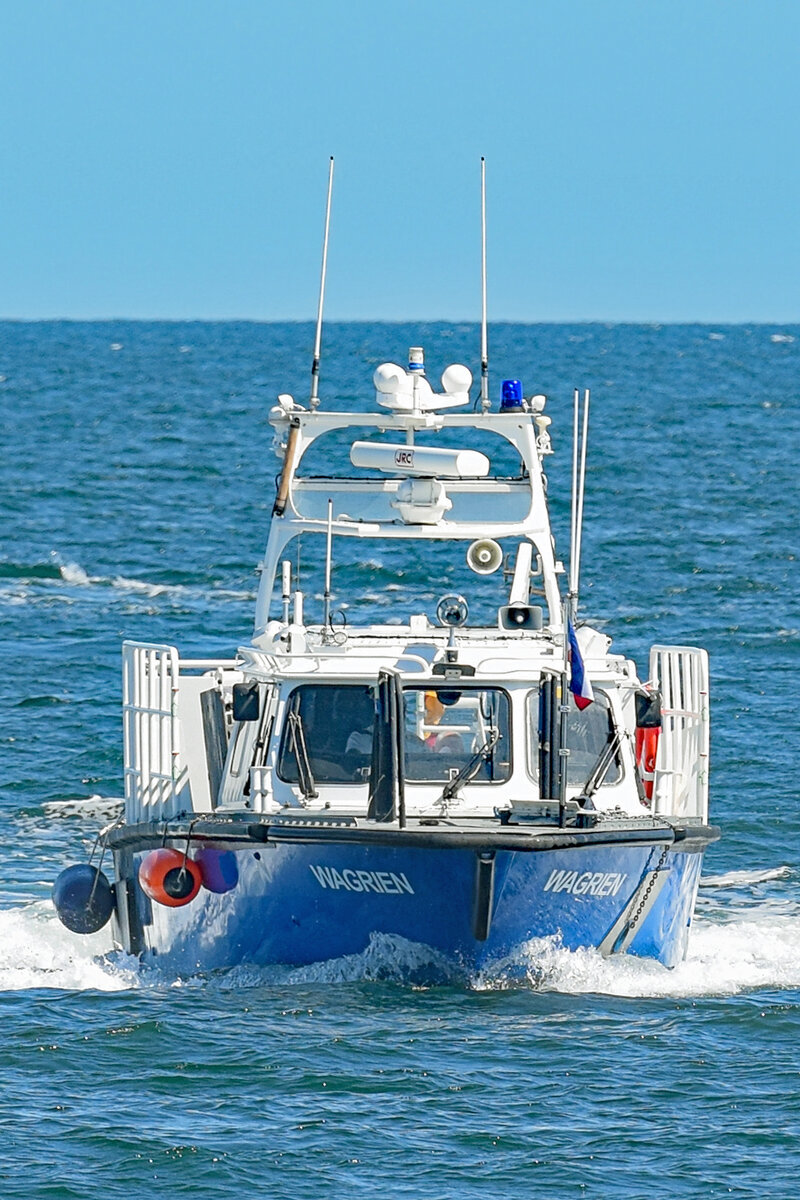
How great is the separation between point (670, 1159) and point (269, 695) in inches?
196

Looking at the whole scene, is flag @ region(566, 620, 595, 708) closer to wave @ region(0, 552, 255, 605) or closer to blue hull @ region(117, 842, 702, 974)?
blue hull @ region(117, 842, 702, 974)

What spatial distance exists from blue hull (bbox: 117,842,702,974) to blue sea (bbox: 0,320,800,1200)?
226mm

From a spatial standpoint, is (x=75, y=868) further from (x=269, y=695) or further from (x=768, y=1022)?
(x=768, y=1022)

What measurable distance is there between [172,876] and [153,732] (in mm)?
1331

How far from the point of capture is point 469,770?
16484 millimetres

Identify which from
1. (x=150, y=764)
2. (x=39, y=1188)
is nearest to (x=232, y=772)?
(x=150, y=764)

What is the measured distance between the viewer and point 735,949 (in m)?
18.6

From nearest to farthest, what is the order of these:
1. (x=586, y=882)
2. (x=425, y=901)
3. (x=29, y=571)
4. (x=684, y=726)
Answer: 1. (x=425, y=901)
2. (x=586, y=882)
3. (x=684, y=726)
4. (x=29, y=571)

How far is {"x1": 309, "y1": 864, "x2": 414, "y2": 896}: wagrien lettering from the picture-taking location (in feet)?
51.2

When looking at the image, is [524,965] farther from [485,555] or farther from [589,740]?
[485,555]

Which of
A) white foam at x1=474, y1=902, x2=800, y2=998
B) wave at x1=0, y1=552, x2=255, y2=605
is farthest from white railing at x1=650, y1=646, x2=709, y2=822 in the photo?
wave at x1=0, y1=552, x2=255, y2=605

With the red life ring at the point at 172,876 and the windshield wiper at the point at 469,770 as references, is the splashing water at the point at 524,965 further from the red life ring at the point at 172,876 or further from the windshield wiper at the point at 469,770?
the windshield wiper at the point at 469,770

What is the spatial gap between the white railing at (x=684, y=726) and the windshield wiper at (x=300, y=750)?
2.74 m

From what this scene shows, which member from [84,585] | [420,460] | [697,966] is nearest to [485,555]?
[420,460]
